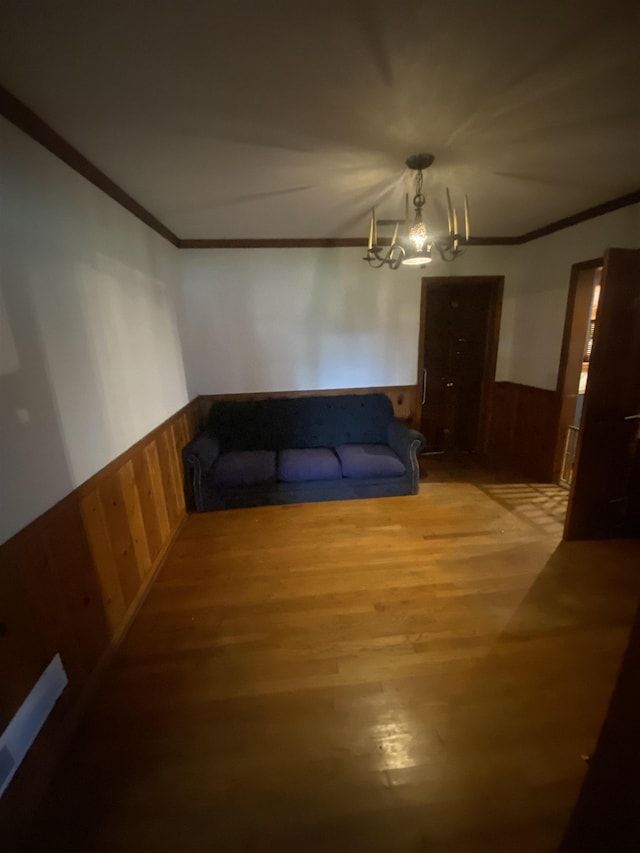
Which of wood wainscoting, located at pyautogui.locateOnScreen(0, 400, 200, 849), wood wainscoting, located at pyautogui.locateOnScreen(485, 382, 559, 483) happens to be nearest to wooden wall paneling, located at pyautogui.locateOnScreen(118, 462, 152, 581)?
wood wainscoting, located at pyautogui.locateOnScreen(0, 400, 200, 849)

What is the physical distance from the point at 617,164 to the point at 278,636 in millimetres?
3345

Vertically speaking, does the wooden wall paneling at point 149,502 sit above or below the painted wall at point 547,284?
below

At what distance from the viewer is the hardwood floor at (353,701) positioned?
1099 mm

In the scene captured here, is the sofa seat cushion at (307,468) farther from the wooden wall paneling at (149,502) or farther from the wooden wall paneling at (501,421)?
the wooden wall paneling at (501,421)

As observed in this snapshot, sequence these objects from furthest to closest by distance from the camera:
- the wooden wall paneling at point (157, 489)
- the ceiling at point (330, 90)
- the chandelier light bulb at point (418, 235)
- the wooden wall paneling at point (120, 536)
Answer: the wooden wall paneling at point (157, 489) < the chandelier light bulb at point (418, 235) < the wooden wall paneling at point (120, 536) < the ceiling at point (330, 90)

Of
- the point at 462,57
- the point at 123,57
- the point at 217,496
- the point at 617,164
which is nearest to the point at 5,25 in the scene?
the point at 123,57

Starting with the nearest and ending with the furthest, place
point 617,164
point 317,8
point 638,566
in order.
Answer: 1. point 317,8
2. point 617,164
3. point 638,566

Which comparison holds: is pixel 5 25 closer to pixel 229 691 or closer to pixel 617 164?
pixel 229 691

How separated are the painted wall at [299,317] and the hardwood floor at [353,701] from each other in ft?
6.42

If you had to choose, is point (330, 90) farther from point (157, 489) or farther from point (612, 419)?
point (612, 419)

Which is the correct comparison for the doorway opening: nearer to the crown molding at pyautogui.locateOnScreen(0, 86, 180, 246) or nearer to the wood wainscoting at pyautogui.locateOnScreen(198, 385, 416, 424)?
the wood wainscoting at pyautogui.locateOnScreen(198, 385, 416, 424)

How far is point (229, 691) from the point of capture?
150cm

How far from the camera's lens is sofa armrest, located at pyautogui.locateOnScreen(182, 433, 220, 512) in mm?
2865

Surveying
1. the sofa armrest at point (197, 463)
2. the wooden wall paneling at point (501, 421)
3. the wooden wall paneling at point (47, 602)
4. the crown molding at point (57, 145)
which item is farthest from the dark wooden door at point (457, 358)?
the wooden wall paneling at point (47, 602)
